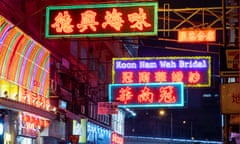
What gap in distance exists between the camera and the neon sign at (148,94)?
2717 cm

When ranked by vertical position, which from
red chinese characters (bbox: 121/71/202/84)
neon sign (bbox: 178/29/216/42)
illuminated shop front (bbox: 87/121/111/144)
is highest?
neon sign (bbox: 178/29/216/42)

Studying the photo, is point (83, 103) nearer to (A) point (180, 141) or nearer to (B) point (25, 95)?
(B) point (25, 95)

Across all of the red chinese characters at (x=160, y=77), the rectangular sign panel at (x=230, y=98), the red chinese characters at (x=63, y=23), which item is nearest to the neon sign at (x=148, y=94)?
the red chinese characters at (x=160, y=77)

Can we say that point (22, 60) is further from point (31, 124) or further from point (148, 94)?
point (148, 94)

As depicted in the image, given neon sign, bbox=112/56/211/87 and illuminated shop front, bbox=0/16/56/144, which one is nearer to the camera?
illuminated shop front, bbox=0/16/56/144

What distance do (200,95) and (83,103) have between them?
155 feet

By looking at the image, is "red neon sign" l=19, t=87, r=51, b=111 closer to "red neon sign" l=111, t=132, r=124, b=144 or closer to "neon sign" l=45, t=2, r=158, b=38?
"neon sign" l=45, t=2, r=158, b=38

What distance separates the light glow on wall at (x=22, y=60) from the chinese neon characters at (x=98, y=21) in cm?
172

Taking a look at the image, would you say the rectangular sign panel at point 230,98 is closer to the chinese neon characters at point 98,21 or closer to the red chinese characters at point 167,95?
the chinese neon characters at point 98,21

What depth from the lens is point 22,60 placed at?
793 inches

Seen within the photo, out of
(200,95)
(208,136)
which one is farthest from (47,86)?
(200,95)

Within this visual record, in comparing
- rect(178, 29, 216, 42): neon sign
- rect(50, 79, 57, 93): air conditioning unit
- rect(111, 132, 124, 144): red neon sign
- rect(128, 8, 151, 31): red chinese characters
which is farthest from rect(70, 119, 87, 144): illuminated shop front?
rect(128, 8, 151, 31): red chinese characters

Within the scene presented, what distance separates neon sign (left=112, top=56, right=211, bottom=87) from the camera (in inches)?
1032

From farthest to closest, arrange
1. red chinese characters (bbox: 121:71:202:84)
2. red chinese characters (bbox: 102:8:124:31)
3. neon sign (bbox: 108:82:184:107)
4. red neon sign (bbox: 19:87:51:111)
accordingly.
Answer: neon sign (bbox: 108:82:184:107), red chinese characters (bbox: 121:71:202:84), red neon sign (bbox: 19:87:51:111), red chinese characters (bbox: 102:8:124:31)
